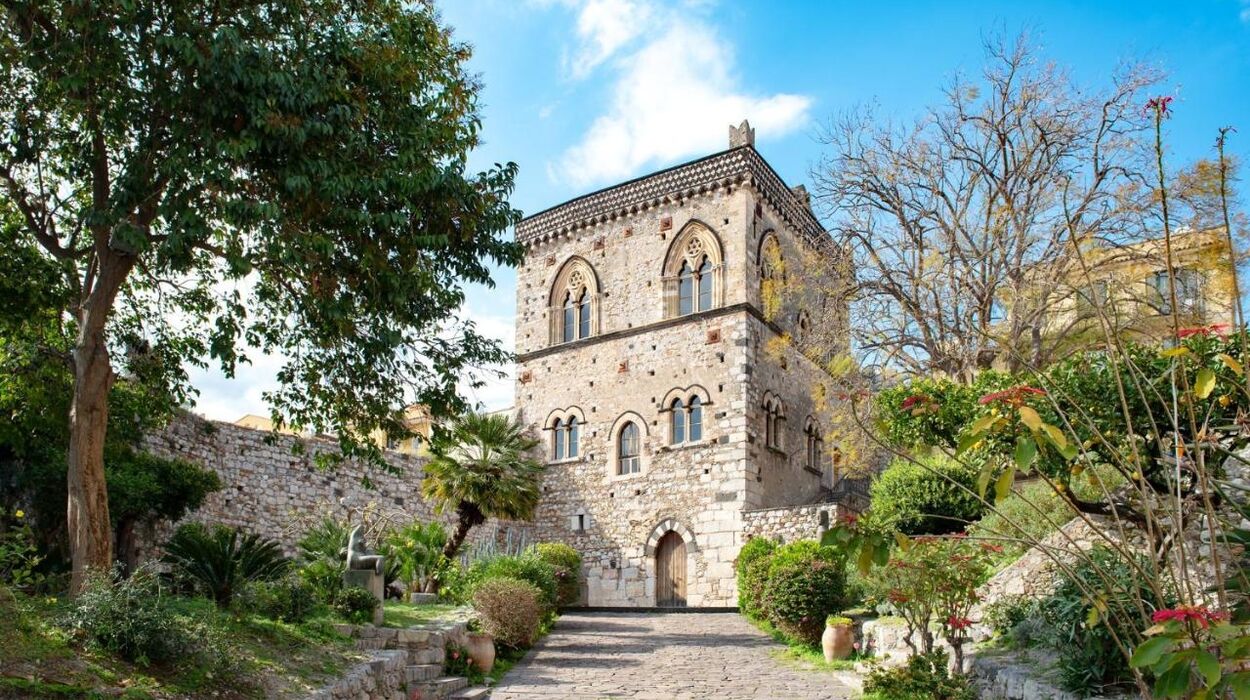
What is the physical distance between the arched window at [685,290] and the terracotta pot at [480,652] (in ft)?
40.1

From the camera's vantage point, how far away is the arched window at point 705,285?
76.0 ft

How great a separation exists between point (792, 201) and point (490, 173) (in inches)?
613

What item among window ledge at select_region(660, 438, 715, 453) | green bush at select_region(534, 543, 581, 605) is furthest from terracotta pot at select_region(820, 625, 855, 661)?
window ledge at select_region(660, 438, 715, 453)

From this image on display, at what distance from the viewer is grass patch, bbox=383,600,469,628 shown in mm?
12477

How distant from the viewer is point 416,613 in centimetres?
1366

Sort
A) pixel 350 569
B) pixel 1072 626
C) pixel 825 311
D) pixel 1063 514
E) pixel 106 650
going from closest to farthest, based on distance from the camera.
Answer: pixel 106 650, pixel 1072 626, pixel 350 569, pixel 1063 514, pixel 825 311

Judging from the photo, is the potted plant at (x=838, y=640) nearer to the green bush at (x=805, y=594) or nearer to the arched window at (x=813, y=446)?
the green bush at (x=805, y=594)

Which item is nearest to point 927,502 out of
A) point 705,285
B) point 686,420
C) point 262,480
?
point 686,420

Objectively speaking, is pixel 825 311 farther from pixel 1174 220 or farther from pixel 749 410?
pixel 1174 220

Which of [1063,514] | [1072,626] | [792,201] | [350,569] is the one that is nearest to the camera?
[1072,626]

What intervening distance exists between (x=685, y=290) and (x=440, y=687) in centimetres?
1398

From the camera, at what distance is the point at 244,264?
28.4ft

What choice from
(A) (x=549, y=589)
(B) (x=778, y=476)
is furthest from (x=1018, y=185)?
(A) (x=549, y=589)

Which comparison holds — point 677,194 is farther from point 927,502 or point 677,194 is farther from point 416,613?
point 416,613
